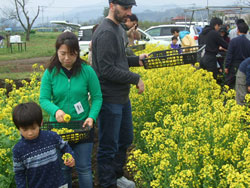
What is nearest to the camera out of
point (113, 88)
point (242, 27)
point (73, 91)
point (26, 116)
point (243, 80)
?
point (26, 116)

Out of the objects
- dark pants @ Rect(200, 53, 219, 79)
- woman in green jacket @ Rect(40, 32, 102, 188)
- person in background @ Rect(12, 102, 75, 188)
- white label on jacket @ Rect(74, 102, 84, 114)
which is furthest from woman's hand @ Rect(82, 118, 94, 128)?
dark pants @ Rect(200, 53, 219, 79)

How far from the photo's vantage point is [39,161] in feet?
9.02

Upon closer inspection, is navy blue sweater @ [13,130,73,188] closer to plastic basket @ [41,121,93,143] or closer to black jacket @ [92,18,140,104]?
plastic basket @ [41,121,93,143]

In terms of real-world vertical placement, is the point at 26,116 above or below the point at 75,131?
above

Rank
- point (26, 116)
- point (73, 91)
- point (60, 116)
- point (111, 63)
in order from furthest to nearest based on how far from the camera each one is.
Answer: point (111, 63) → point (73, 91) → point (60, 116) → point (26, 116)

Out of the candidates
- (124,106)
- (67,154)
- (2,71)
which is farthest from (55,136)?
(2,71)

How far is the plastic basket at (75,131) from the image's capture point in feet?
9.75

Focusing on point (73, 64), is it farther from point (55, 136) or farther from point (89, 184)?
point (89, 184)

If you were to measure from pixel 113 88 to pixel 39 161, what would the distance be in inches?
45.2

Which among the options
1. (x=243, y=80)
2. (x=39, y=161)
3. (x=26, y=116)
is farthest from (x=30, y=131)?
(x=243, y=80)

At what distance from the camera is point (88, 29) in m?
16.0

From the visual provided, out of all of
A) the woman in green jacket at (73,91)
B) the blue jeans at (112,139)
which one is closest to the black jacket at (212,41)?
the blue jeans at (112,139)

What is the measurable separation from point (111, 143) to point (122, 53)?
3.01 feet

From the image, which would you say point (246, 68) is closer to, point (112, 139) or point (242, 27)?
point (242, 27)
